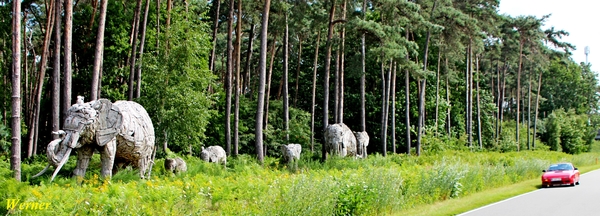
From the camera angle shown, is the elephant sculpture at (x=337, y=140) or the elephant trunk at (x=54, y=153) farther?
the elephant sculpture at (x=337, y=140)

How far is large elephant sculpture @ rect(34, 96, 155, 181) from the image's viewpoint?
1179 cm

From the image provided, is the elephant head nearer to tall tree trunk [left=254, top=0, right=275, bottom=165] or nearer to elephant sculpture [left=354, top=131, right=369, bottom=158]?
tall tree trunk [left=254, top=0, right=275, bottom=165]

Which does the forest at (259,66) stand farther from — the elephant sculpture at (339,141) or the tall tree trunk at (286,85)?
the elephant sculpture at (339,141)

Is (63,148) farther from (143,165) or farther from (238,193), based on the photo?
(238,193)

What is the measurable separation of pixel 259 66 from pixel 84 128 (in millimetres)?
10995

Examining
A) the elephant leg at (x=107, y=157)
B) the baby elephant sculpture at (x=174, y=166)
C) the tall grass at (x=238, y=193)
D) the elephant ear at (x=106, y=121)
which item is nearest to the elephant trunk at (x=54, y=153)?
the tall grass at (x=238, y=193)

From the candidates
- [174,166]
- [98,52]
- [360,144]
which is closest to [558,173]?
[360,144]

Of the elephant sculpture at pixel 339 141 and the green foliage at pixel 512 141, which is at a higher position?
the elephant sculpture at pixel 339 141

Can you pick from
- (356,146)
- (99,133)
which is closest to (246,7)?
(356,146)

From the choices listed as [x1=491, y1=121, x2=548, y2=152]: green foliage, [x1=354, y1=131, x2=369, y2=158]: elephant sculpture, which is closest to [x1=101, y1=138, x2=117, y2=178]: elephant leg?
[x1=354, y1=131, x2=369, y2=158]: elephant sculpture

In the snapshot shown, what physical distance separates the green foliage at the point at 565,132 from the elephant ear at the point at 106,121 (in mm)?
56435

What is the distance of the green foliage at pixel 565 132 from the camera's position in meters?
58.4

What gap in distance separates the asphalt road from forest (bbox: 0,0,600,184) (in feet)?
33.6

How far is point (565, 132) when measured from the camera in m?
59.8
